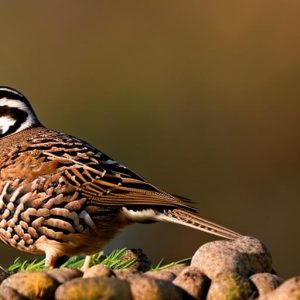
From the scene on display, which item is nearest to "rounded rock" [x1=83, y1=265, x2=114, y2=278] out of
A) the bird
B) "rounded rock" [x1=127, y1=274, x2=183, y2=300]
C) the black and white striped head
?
"rounded rock" [x1=127, y1=274, x2=183, y2=300]

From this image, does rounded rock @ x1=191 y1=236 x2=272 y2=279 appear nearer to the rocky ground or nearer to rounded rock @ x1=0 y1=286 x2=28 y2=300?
the rocky ground

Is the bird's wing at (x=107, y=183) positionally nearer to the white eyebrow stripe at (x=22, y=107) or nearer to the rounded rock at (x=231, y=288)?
the white eyebrow stripe at (x=22, y=107)

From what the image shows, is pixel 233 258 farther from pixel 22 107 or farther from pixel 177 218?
pixel 22 107

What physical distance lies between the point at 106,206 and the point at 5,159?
0.67 meters

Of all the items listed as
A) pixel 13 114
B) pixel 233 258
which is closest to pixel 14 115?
pixel 13 114

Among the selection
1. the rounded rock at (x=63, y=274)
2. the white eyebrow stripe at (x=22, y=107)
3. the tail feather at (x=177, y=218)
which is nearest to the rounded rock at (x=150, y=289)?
the rounded rock at (x=63, y=274)

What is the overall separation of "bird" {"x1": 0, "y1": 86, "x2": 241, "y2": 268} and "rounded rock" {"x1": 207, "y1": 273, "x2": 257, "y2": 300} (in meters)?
1.36

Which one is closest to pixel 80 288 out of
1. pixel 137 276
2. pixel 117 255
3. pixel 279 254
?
pixel 137 276

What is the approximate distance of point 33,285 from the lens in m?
5.76

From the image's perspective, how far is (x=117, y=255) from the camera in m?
7.24

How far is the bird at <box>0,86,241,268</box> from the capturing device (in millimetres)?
7352

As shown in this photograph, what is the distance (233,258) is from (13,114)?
2.42 m

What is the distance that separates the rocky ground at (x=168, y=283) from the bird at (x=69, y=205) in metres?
1.05

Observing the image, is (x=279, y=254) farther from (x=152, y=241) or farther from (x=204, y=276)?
(x=204, y=276)
